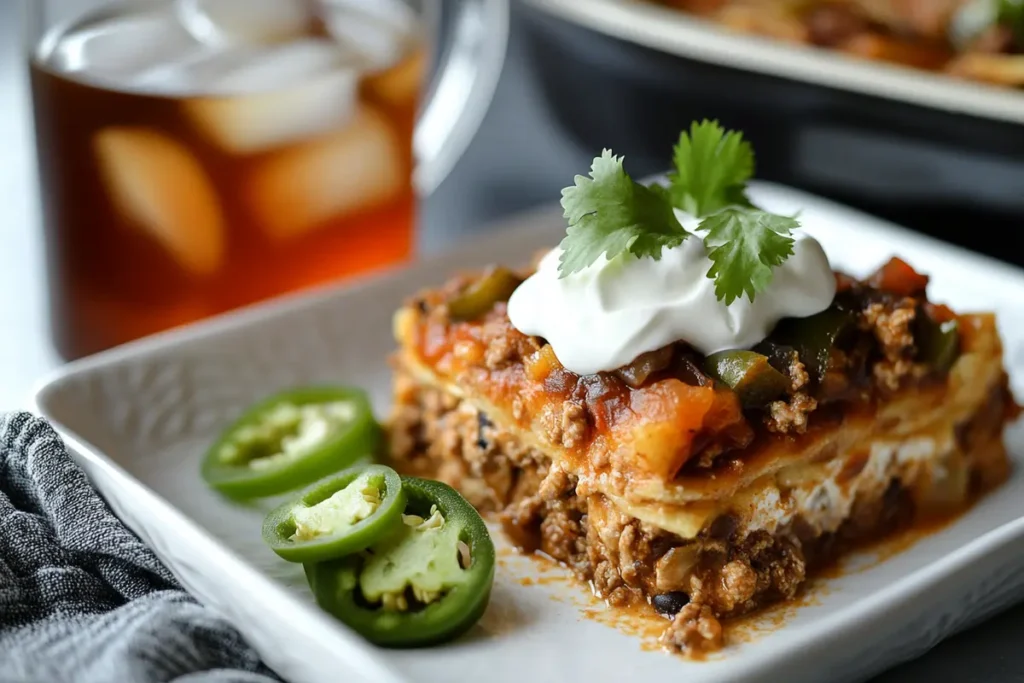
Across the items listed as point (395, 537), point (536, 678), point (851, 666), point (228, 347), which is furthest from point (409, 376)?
point (851, 666)

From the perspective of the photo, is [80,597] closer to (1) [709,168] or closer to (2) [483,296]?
(2) [483,296]

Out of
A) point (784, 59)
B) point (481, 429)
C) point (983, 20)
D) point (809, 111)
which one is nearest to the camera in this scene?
point (481, 429)

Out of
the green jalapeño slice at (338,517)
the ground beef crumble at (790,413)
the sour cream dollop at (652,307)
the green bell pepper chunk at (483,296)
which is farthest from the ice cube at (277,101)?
the ground beef crumble at (790,413)

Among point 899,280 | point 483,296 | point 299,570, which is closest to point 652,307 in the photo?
point 483,296

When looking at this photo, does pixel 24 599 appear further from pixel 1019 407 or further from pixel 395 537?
pixel 1019 407

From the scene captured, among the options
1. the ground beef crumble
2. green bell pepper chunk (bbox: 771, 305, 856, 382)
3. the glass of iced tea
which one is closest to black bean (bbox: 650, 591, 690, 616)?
the ground beef crumble
